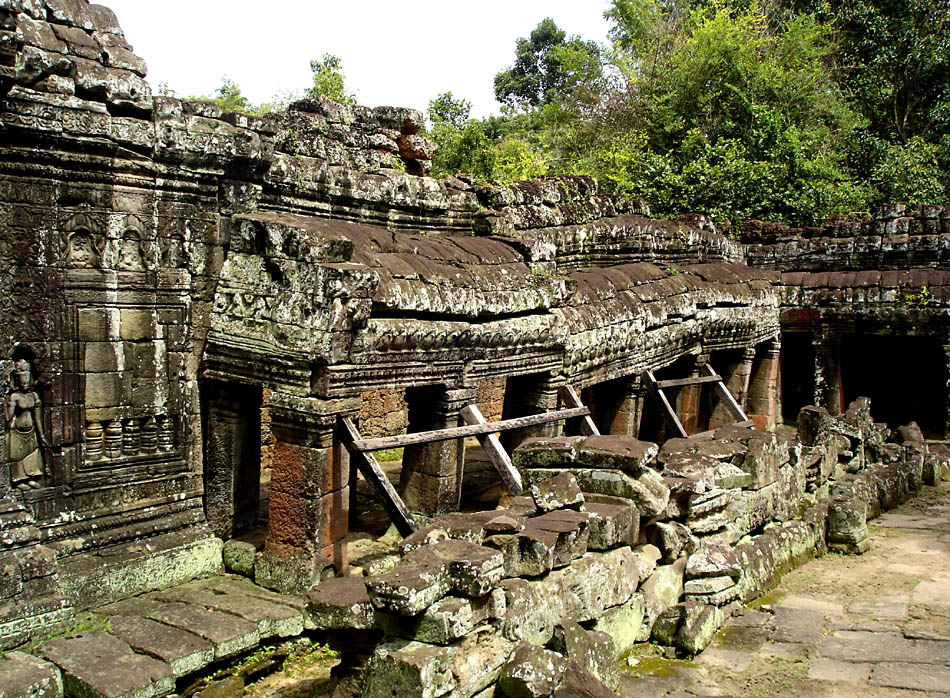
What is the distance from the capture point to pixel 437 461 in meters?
8.43

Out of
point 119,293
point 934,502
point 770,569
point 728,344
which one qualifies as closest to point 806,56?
point 728,344

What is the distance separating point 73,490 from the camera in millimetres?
6930

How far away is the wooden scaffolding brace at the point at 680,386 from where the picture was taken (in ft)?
38.1

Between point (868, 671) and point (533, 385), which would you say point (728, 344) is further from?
point (868, 671)

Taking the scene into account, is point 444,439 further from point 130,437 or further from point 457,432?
point 130,437

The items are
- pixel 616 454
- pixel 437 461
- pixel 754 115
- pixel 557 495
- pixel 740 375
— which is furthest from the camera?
pixel 754 115

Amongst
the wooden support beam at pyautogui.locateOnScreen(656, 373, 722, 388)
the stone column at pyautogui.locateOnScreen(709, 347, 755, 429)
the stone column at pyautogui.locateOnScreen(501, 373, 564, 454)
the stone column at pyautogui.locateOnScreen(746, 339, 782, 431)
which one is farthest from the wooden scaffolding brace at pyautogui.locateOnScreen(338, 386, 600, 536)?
the stone column at pyautogui.locateOnScreen(746, 339, 782, 431)

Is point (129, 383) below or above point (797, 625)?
above

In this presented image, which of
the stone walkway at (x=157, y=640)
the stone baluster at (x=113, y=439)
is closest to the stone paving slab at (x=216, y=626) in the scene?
the stone walkway at (x=157, y=640)

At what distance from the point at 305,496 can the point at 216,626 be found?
120cm

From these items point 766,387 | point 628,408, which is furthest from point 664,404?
point 766,387

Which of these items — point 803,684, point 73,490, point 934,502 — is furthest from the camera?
point 934,502

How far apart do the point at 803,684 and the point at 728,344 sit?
379 inches

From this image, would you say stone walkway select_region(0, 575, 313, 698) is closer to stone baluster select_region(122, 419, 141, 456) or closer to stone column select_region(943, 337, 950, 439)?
stone baluster select_region(122, 419, 141, 456)
